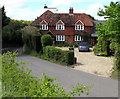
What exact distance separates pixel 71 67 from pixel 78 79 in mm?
5131

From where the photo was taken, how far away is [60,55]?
71.1 feet

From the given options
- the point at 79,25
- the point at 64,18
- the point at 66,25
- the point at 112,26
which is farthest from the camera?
the point at 64,18

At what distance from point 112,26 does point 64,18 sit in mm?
28320

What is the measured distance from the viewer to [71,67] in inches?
773

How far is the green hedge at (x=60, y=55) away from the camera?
20516 millimetres

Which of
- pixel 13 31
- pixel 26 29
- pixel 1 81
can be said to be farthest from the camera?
pixel 13 31

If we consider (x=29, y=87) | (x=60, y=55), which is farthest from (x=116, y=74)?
(x=29, y=87)

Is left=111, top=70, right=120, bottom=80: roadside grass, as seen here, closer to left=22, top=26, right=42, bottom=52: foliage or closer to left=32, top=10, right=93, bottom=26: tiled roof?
left=22, top=26, right=42, bottom=52: foliage

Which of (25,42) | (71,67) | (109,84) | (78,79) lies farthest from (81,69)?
(25,42)

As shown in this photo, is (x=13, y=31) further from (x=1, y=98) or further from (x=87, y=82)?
(x=1, y=98)

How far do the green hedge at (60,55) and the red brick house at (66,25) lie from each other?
1722cm

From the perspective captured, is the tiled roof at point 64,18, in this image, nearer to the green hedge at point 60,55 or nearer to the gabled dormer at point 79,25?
the gabled dormer at point 79,25

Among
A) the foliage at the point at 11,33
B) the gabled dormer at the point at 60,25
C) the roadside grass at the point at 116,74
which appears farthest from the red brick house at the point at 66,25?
the roadside grass at the point at 116,74

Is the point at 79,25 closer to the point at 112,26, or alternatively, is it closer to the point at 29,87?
the point at 112,26
